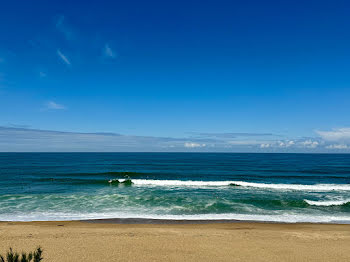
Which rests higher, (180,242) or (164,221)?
(180,242)

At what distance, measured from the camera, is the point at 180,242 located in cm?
1059

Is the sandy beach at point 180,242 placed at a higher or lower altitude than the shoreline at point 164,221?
higher

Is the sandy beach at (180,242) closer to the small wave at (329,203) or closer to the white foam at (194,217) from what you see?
the white foam at (194,217)

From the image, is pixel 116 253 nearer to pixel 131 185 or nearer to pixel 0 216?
pixel 0 216

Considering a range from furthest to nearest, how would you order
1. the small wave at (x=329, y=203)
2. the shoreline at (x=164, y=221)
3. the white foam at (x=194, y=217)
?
the small wave at (x=329, y=203) < the white foam at (x=194, y=217) < the shoreline at (x=164, y=221)

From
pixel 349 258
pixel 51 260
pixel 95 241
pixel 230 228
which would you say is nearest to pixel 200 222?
pixel 230 228

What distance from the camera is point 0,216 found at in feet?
52.3

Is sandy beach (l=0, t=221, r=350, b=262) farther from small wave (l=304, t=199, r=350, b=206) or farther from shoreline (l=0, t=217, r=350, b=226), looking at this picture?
small wave (l=304, t=199, r=350, b=206)

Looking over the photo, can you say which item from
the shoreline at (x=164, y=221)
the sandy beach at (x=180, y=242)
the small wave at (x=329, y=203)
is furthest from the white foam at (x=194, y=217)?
the small wave at (x=329, y=203)

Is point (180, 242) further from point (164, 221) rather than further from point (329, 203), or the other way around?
point (329, 203)

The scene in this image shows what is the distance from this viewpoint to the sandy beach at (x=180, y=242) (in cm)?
925

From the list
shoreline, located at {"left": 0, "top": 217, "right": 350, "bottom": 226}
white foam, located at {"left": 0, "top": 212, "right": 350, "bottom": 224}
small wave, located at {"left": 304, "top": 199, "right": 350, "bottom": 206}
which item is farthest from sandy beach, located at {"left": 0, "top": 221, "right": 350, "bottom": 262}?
small wave, located at {"left": 304, "top": 199, "right": 350, "bottom": 206}

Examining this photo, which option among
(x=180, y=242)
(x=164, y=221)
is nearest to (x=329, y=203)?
(x=164, y=221)

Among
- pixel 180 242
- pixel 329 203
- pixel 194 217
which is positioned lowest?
pixel 329 203
